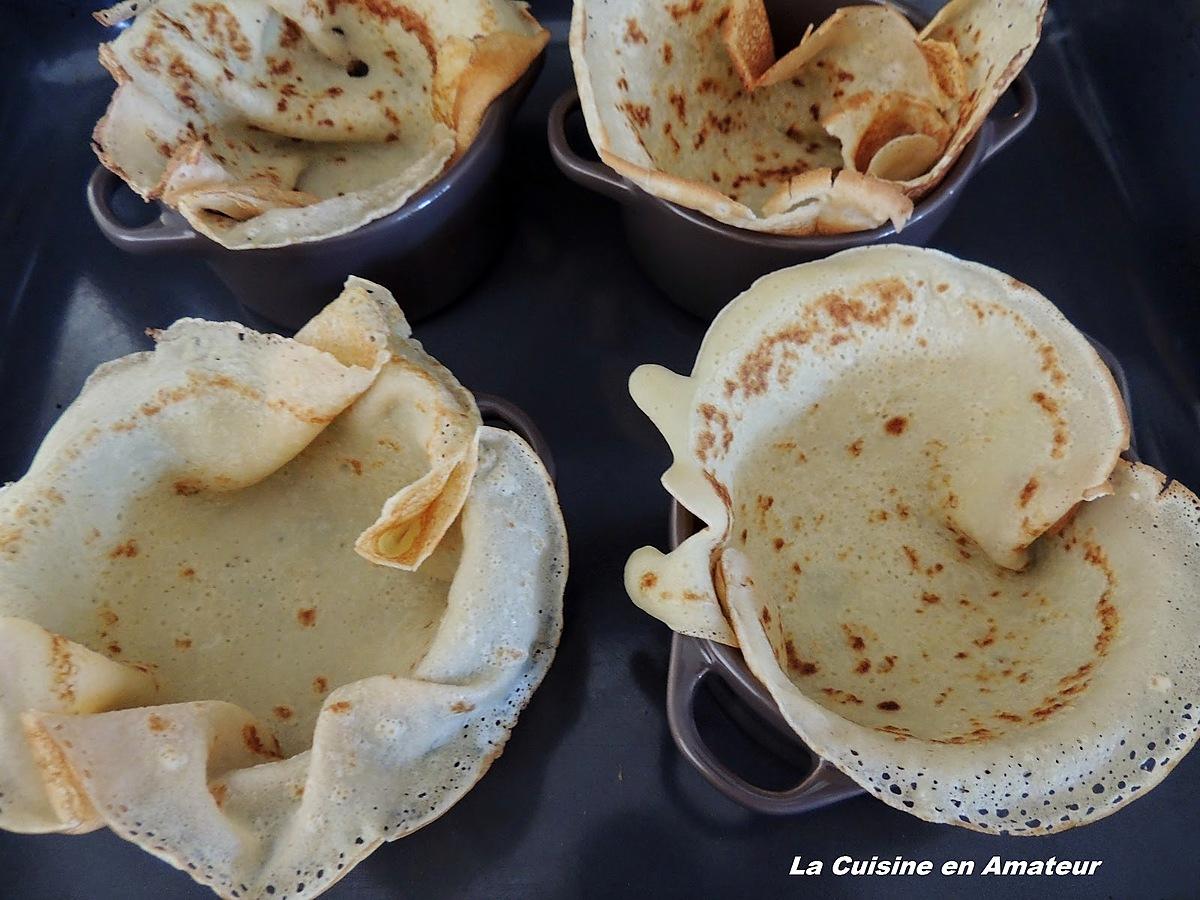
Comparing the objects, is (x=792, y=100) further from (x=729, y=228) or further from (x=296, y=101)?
(x=296, y=101)

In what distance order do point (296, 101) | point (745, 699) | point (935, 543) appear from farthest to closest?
point (296, 101) → point (935, 543) → point (745, 699)

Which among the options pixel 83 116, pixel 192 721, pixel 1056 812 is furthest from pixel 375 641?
pixel 83 116

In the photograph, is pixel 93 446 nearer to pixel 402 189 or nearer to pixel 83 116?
pixel 402 189

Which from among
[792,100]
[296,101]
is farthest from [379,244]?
[792,100]

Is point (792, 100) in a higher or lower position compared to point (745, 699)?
higher

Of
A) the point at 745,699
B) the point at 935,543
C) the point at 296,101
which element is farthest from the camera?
the point at 296,101

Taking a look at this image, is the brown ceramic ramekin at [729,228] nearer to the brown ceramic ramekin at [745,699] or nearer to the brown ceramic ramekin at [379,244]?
the brown ceramic ramekin at [379,244]

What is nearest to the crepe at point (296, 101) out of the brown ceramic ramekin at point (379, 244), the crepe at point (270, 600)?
the brown ceramic ramekin at point (379, 244)
